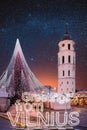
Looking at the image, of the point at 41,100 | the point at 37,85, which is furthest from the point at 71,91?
the point at 41,100

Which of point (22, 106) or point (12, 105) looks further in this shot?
point (12, 105)

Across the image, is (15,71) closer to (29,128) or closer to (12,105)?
(12,105)

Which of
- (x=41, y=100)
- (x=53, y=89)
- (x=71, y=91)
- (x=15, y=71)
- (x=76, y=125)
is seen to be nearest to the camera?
(x=76, y=125)

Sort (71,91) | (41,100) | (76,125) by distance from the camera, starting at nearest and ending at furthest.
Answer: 1. (76,125)
2. (41,100)
3. (71,91)

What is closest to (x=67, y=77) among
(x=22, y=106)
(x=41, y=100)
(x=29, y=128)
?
(x=41, y=100)

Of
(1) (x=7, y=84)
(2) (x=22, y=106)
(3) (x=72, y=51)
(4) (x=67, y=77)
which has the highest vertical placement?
(3) (x=72, y=51)

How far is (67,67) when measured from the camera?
28.4 m

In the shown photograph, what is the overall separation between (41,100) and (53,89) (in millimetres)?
8436

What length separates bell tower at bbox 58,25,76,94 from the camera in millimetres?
28156

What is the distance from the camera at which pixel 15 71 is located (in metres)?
14.0

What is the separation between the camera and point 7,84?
15.5m

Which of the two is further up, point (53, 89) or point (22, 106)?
point (53, 89)

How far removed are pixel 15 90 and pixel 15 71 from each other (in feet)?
3.82

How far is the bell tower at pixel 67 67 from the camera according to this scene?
92.4 ft
